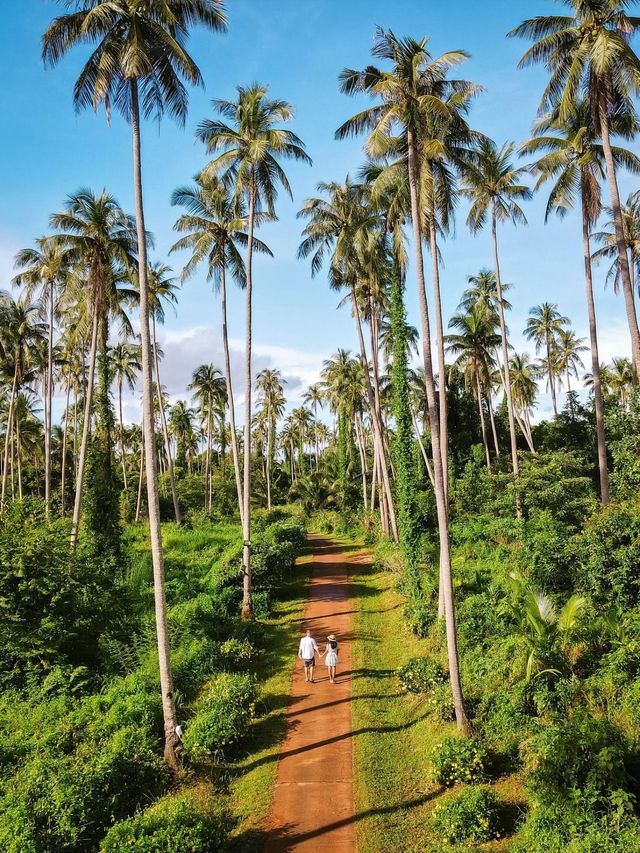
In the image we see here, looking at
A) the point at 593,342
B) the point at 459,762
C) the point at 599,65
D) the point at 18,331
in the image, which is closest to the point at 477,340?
the point at 593,342

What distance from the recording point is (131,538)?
118ft

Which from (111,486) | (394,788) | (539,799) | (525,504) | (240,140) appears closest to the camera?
(539,799)

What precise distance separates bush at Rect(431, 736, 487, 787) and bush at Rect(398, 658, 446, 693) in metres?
3.39

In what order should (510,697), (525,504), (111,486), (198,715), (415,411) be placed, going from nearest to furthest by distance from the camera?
1. (510,697)
2. (198,715)
3. (525,504)
4. (111,486)
5. (415,411)

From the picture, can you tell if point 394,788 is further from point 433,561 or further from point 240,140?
A: point 240,140

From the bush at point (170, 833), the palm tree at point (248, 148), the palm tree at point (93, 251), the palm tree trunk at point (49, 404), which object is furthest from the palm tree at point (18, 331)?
the bush at point (170, 833)

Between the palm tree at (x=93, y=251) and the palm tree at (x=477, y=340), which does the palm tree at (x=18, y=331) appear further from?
the palm tree at (x=477, y=340)

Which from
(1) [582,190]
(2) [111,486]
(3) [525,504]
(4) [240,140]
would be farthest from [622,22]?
(2) [111,486]

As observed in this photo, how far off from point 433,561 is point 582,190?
53.0 ft

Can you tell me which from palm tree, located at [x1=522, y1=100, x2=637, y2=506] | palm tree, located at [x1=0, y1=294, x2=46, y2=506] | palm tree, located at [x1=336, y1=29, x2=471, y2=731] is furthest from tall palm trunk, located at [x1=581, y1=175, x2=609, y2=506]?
palm tree, located at [x1=0, y1=294, x2=46, y2=506]

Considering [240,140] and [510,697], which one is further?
[240,140]

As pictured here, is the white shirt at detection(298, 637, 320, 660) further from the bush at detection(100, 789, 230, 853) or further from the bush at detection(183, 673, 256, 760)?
the bush at detection(100, 789, 230, 853)

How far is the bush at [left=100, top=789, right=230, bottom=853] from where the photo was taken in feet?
26.9

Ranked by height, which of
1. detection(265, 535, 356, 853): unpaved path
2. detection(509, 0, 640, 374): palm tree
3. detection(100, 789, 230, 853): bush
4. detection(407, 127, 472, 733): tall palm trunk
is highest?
detection(509, 0, 640, 374): palm tree
